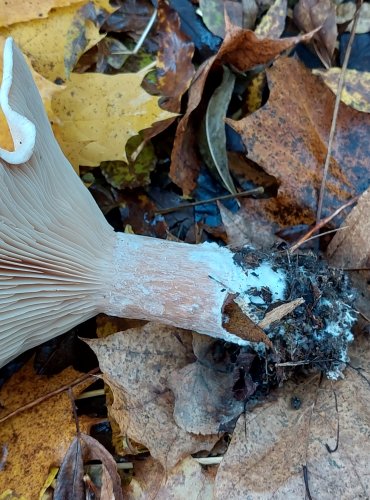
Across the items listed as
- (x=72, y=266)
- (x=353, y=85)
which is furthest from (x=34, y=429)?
(x=353, y=85)

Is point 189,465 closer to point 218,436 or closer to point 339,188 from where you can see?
point 218,436

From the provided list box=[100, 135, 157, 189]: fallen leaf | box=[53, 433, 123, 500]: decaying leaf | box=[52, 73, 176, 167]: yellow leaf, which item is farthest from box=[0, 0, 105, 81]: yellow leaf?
box=[53, 433, 123, 500]: decaying leaf

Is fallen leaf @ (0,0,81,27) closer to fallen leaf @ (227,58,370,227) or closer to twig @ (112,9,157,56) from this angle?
twig @ (112,9,157,56)

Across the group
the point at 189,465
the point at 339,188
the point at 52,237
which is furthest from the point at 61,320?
the point at 339,188

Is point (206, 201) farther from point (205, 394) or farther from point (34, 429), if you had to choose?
point (34, 429)

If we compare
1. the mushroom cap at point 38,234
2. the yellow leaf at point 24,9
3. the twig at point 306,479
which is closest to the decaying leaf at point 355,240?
the twig at point 306,479
